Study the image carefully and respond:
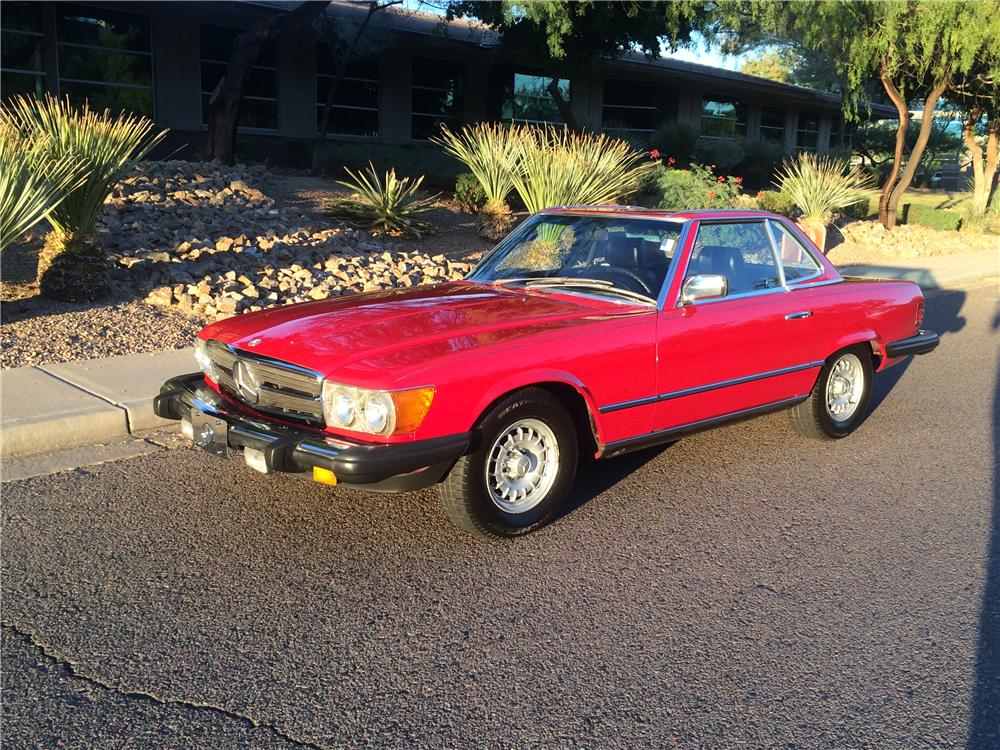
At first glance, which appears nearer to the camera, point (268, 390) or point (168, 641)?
point (168, 641)

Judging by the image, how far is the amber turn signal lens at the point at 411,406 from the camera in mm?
4215

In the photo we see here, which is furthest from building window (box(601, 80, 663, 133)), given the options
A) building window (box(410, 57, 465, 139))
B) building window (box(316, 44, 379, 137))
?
building window (box(316, 44, 379, 137))

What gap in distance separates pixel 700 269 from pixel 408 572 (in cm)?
264

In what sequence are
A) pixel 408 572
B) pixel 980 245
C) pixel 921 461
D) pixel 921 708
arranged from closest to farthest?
1. pixel 921 708
2. pixel 408 572
3. pixel 921 461
4. pixel 980 245

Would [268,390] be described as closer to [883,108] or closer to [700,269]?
[700,269]

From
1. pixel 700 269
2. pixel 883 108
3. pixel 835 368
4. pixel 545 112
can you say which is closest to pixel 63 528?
pixel 700 269

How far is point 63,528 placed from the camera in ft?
15.8

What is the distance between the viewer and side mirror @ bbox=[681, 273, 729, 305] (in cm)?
530

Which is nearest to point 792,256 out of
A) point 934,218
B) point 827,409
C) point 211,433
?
point 827,409

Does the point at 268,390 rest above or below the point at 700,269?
below

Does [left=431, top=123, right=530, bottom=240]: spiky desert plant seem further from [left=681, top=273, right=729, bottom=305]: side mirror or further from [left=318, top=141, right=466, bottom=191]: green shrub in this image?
[left=681, top=273, right=729, bottom=305]: side mirror

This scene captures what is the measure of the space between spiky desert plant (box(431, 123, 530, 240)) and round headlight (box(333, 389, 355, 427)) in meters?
10.1

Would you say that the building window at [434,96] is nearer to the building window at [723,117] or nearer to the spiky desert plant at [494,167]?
the building window at [723,117]

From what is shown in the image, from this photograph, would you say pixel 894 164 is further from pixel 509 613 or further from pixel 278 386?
Answer: pixel 509 613
